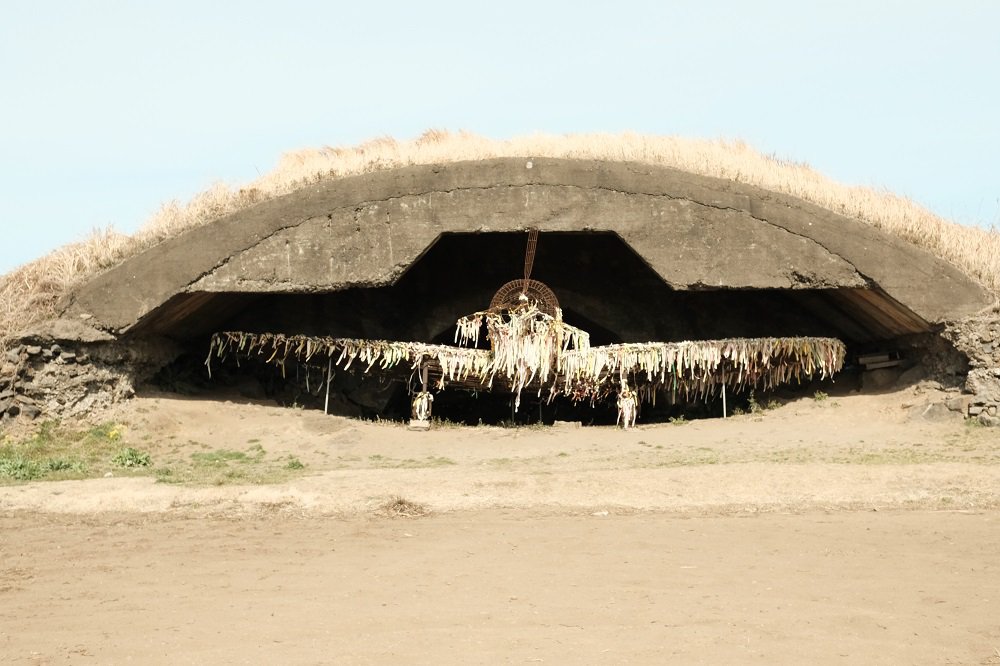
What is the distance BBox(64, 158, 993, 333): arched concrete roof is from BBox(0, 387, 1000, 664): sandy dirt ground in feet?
5.06

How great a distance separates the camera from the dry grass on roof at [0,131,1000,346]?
1266cm

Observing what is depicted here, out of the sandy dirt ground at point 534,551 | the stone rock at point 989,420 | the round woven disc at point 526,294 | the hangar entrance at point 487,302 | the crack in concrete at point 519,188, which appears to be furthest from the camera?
the hangar entrance at point 487,302

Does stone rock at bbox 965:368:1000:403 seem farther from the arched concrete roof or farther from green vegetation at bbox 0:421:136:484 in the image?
green vegetation at bbox 0:421:136:484

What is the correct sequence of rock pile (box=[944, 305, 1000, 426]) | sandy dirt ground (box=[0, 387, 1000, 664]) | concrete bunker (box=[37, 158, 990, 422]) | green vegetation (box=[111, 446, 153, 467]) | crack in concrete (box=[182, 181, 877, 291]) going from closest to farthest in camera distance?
sandy dirt ground (box=[0, 387, 1000, 664])
green vegetation (box=[111, 446, 153, 467])
rock pile (box=[944, 305, 1000, 426])
concrete bunker (box=[37, 158, 990, 422])
crack in concrete (box=[182, 181, 877, 291])

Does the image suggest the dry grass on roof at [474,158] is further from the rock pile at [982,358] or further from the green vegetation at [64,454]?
the green vegetation at [64,454]

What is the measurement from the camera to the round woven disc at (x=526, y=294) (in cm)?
1343

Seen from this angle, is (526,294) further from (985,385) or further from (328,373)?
(985,385)

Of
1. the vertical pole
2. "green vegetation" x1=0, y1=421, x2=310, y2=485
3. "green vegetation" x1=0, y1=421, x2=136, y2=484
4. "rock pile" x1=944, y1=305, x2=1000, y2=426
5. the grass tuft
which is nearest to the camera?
the grass tuft

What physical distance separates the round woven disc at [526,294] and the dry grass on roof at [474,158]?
157cm

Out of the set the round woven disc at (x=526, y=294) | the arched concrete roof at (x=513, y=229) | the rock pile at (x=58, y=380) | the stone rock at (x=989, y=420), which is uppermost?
the arched concrete roof at (x=513, y=229)

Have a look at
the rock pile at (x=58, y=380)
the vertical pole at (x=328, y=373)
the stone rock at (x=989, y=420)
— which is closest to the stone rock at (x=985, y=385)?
the stone rock at (x=989, y=420)

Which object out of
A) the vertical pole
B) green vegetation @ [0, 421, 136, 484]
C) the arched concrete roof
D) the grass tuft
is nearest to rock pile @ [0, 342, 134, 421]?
green vegetation @ [0, 421, 136, 484]

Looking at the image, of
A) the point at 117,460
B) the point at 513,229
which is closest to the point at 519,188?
the point at 513,229

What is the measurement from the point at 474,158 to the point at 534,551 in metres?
6.60
